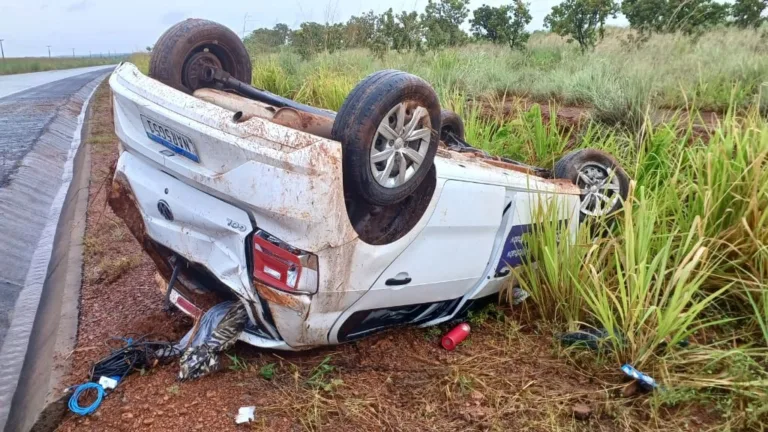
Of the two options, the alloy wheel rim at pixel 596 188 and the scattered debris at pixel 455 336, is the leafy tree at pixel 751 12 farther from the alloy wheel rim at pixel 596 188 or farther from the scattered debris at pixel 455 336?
the scattered debris at pixel 455 336

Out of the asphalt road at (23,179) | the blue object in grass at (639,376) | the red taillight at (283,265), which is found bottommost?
the asphalt road at (23,179)

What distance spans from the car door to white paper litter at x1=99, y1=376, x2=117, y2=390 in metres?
1.12

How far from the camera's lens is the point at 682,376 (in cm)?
269

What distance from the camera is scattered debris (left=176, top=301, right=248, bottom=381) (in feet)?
9.02

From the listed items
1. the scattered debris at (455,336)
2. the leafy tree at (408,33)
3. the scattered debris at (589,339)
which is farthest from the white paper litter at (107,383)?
the leafy tree at (408,33)

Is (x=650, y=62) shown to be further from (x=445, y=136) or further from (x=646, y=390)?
(x=646, y=390)

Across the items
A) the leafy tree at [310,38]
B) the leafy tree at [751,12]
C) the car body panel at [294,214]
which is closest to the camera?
the car body panel at [294,214]

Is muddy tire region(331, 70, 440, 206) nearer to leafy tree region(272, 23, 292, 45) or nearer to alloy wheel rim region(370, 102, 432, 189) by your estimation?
alloy wheel rim region(370, 102, 432, 189)

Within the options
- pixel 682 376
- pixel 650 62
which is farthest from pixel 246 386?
pixel 650 62

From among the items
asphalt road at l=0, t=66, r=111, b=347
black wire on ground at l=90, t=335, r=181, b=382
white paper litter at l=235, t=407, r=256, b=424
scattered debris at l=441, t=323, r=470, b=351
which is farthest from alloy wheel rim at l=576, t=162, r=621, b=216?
asphalt road at l=0, t=66, r=111, b=347

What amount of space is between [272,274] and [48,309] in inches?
106

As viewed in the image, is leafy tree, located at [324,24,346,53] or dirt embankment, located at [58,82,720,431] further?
leafy tree, located at [324,24,346,53]

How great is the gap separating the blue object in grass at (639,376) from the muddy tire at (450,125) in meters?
1.88

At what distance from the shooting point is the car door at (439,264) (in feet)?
8.66
